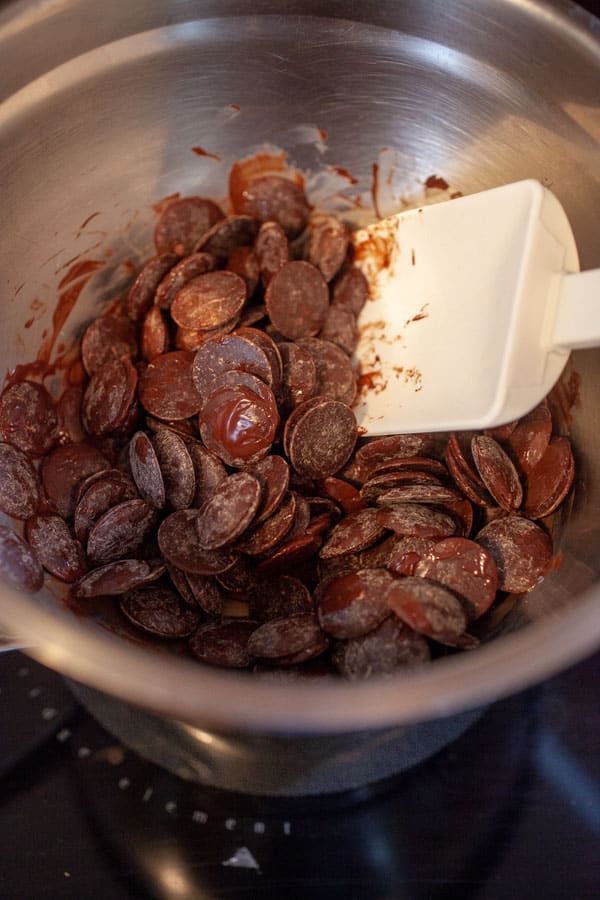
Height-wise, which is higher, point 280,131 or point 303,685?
point 280,131

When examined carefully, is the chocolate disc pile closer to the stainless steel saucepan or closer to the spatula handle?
the stainless steel saucepan

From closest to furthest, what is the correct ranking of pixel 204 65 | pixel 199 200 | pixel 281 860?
pixel 281 860
pixel 204 65
pixel 199 200

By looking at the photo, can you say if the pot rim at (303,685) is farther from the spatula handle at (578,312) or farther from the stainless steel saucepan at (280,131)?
the spatula handle at (578,312)

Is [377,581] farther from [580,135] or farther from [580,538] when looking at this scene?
[580,135]

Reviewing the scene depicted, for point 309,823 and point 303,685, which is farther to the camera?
point 309,823

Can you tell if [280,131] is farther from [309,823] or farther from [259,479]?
[309,823]

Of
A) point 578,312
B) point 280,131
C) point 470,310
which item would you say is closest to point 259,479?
point 470,310

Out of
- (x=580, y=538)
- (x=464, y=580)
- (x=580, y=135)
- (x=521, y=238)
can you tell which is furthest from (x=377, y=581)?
(x=580, y=135)
